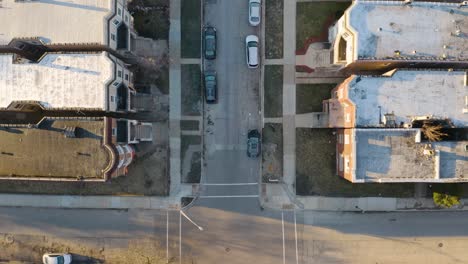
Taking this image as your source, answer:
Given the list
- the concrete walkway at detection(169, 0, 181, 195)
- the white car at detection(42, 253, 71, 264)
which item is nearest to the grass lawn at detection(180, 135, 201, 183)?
the concrete walkway at detection(169, 0, 181, 195)

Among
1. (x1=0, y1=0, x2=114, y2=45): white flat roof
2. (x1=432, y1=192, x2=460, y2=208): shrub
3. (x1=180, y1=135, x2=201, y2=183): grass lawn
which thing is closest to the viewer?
(x1=0, y1=0, x2=114, y2=45): white flat roof

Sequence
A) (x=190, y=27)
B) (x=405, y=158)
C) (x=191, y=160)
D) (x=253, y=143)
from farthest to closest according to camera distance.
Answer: (x=191, y=160)
(x=190, y=27)
(x=253, y=143)
(x=405, y=158)

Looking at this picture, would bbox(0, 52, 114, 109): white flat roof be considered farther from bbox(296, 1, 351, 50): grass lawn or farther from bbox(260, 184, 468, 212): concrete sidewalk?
bbox(296, 1, 351, 50): grass lawn

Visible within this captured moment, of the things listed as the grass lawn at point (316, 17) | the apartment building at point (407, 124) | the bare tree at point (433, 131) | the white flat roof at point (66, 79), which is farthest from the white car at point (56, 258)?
the bare tree at point (433, 131)

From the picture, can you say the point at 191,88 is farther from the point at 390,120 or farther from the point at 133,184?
the point at 390,120

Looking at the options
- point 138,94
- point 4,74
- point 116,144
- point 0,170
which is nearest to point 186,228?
point 116,144

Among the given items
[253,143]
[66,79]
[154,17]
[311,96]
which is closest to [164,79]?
[154,17]
